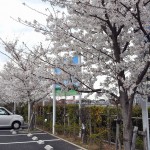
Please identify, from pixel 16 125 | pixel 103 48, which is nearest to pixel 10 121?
pixel 16 125

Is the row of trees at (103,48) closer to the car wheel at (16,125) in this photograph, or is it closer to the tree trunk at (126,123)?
the tree trunk at (126,123)

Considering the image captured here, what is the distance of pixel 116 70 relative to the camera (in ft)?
14.7

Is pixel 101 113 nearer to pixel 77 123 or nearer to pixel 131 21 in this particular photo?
pixel 77 123

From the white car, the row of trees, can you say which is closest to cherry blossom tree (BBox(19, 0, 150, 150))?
the row of trees

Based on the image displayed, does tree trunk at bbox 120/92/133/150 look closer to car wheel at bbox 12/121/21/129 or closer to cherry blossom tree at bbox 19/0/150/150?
cherry blossom tree at bbox 19/0/150/150

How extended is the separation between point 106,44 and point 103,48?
91 millimetres

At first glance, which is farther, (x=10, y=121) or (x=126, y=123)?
(x=10, y=121)

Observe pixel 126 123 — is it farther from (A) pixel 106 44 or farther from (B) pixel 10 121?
(B) pixel 10 121

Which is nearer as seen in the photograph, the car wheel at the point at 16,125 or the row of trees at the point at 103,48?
the row of trees at the point at 103,48

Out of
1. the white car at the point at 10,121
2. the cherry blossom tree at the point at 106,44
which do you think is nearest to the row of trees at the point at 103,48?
the cherry blossom tree at the point at 106,44

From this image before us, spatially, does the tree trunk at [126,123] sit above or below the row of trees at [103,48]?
below

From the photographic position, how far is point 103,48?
4965 mm

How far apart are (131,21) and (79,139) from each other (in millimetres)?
7047

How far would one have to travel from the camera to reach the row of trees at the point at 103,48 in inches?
164
